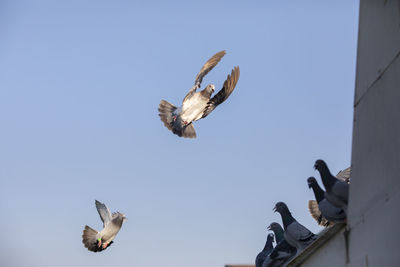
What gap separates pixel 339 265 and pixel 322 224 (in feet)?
18.0

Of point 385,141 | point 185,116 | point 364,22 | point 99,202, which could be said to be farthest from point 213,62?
point 385,141

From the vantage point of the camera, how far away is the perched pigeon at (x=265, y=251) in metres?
12.0

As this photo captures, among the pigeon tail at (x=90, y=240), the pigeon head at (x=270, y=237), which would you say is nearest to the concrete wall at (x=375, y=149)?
the pigeon head at (x=270, y=237)

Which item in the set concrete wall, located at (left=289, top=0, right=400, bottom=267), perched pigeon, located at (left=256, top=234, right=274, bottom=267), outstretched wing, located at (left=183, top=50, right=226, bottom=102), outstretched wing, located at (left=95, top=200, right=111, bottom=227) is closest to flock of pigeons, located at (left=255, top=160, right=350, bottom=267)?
Answer: perched pigeon, located at (left=256, top=234, right=274, bottom=267)

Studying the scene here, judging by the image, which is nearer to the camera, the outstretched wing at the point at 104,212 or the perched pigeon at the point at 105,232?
the perched pigeon at the point at 105,232

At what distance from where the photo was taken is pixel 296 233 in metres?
9.22

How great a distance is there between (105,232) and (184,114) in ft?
13.6

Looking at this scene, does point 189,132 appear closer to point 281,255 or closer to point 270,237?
point 270,237

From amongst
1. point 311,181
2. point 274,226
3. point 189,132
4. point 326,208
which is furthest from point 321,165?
point 189,132

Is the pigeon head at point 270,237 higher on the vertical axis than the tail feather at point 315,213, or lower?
lower

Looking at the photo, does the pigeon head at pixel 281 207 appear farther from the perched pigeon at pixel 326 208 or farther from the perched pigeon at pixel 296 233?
the perched pigeon at pixel 326 208

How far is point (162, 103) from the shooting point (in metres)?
18.6

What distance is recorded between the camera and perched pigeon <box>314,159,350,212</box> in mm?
7395

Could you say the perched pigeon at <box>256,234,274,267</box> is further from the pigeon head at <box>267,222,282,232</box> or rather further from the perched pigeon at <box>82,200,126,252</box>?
the perched pigeon at <box>82,200,126,252</box>
